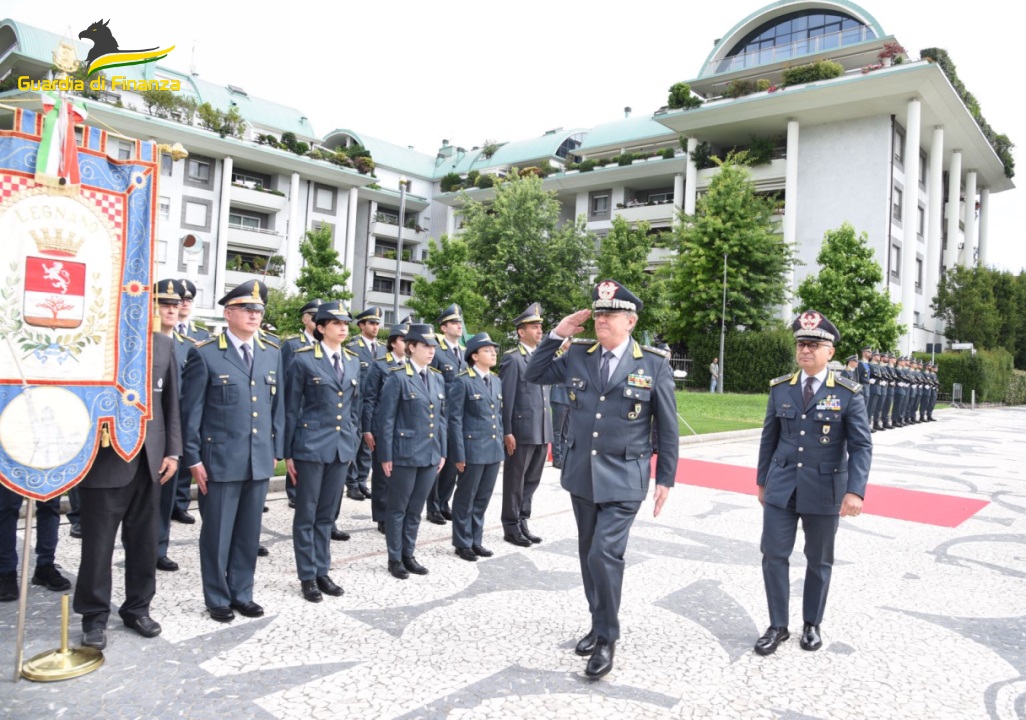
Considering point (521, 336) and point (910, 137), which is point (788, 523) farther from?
point (910, 137)

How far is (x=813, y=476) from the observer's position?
15.3 feet

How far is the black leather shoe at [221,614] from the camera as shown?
4.64 meters

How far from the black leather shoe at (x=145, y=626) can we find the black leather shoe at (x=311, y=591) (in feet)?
3.33

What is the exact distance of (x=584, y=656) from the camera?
4266 millimetres

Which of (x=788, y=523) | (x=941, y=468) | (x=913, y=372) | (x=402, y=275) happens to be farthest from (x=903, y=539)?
(x=402, y=275)

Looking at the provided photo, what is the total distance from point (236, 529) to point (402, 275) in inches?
2030

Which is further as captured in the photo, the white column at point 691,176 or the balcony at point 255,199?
the balcony at point 255,199

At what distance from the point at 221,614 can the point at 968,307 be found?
4571 centimetres

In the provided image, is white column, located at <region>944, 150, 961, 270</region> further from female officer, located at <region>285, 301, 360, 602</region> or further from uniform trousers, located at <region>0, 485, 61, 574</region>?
uniform trousers, located at <region>0, 485, 61, 574</region>

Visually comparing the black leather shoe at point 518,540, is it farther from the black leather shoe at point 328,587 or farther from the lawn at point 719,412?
the lawn at point 719,412

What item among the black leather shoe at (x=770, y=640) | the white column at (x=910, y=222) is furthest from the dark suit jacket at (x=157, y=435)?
the white column at (x=910, y=222)

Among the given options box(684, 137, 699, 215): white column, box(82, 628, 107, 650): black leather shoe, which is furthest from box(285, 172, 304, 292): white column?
box(82, 628, 107, 650): black leather shoe

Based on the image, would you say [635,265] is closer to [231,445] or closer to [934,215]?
[934,215]

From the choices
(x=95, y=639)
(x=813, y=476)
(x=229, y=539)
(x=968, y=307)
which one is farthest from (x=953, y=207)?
(x=95, y=639)
